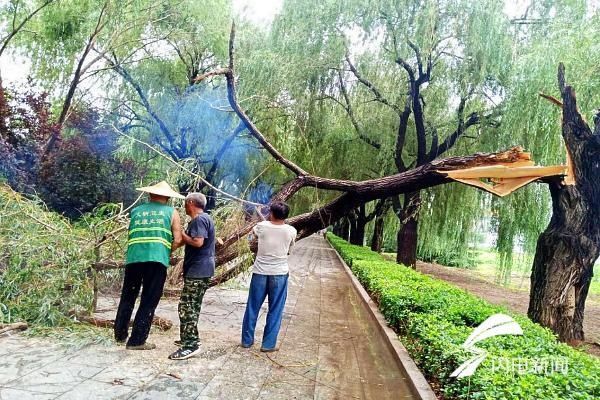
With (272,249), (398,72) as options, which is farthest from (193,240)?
(398,72)

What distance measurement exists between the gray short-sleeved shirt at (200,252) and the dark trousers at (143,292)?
24 centimetres

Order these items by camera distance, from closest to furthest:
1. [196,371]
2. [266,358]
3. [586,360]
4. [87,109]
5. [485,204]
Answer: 1. [586,360]
2. [196,371]
3. [266,358]
4. [485,204]
5. [87,109]

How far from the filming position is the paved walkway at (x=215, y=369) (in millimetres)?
3795

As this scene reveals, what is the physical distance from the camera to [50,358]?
172 inches

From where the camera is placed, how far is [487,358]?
3.79 meters

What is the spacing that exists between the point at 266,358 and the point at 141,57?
506 inches

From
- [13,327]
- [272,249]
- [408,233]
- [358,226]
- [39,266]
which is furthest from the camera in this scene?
[358,226]

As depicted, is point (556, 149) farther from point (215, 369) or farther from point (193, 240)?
point (215, 369)

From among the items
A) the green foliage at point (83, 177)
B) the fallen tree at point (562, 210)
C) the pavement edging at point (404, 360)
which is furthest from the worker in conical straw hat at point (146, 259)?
the green foliage at point (83, 177)

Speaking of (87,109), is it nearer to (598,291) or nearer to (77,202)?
(77,202)

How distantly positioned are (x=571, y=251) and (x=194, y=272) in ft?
14.0

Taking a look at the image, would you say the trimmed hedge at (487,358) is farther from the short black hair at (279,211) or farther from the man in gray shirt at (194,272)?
the man in gray shirt at (194,272)

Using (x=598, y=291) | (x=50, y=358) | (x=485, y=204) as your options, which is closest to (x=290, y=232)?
(x=50, y=358)

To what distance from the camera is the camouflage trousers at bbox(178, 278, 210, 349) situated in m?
4.79
